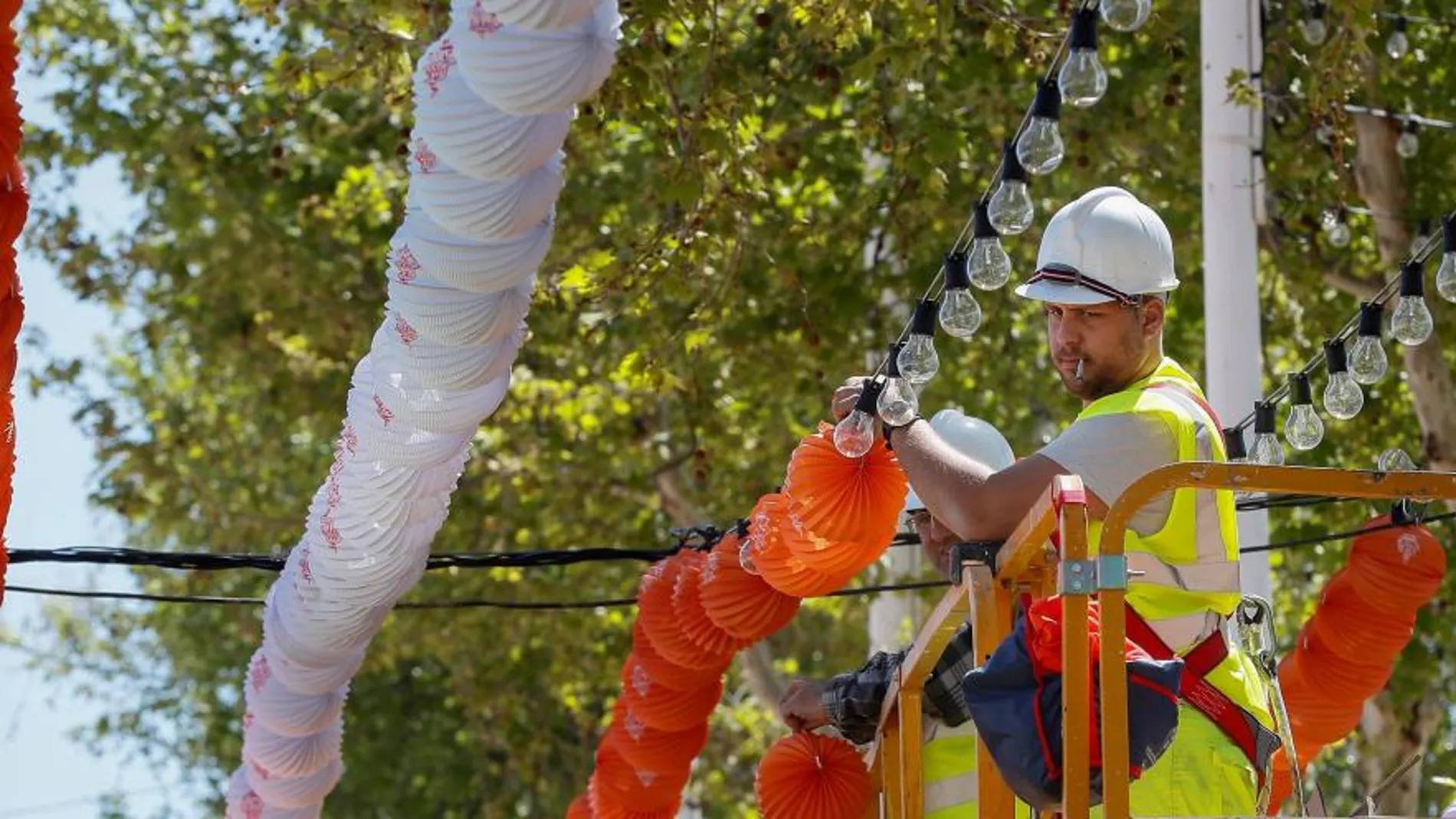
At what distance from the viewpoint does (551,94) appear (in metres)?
5.81

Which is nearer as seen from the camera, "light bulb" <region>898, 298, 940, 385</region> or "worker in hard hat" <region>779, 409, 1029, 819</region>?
"light bulb" <region>898, 298, 940, 385</region>

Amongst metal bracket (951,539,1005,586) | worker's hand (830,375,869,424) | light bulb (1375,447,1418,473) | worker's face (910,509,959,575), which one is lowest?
metal bracket (951,539,1005,586)

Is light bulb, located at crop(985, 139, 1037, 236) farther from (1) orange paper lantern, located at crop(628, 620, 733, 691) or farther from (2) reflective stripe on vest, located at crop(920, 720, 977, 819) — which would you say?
(1) orange paper lantern, located at crop(628, 620, 733, 691)

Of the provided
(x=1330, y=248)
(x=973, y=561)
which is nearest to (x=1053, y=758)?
(x=973, y=561)

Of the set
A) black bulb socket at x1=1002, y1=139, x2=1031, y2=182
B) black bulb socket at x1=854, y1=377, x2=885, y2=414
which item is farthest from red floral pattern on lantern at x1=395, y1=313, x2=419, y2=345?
black bulb socket at x1=1002, y1=139, x2=1031, y2=182

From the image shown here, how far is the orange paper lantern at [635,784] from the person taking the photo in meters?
9.29

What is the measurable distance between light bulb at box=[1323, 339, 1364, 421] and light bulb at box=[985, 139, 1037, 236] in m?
1.42

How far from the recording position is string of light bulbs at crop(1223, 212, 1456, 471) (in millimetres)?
7109

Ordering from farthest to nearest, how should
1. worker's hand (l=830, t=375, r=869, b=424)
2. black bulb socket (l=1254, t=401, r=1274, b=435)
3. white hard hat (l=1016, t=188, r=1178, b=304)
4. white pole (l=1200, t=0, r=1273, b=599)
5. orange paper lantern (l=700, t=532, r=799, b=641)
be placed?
white pole (l=1200, t=0, r=1273, b=599) → orange paper lantern (l=700, t=532, r=799, b=641) → black bulb socket (l=1254, t=401, r=1274, b=435) → worker's hand (l=830, t=375, r=869, b=424) → white hard hat (l=1016, t=188, r=1178, b=304)

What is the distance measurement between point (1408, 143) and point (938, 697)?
7824 millimetres

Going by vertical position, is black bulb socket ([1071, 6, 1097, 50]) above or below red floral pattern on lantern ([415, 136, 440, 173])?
above

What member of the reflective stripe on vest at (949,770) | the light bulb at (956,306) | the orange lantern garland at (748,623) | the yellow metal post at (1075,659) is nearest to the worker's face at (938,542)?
the orange lantern garland at (748,623)

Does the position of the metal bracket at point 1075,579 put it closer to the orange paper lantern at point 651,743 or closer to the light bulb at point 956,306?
the light bulb at point 956,306

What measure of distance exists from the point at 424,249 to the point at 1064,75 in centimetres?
149
